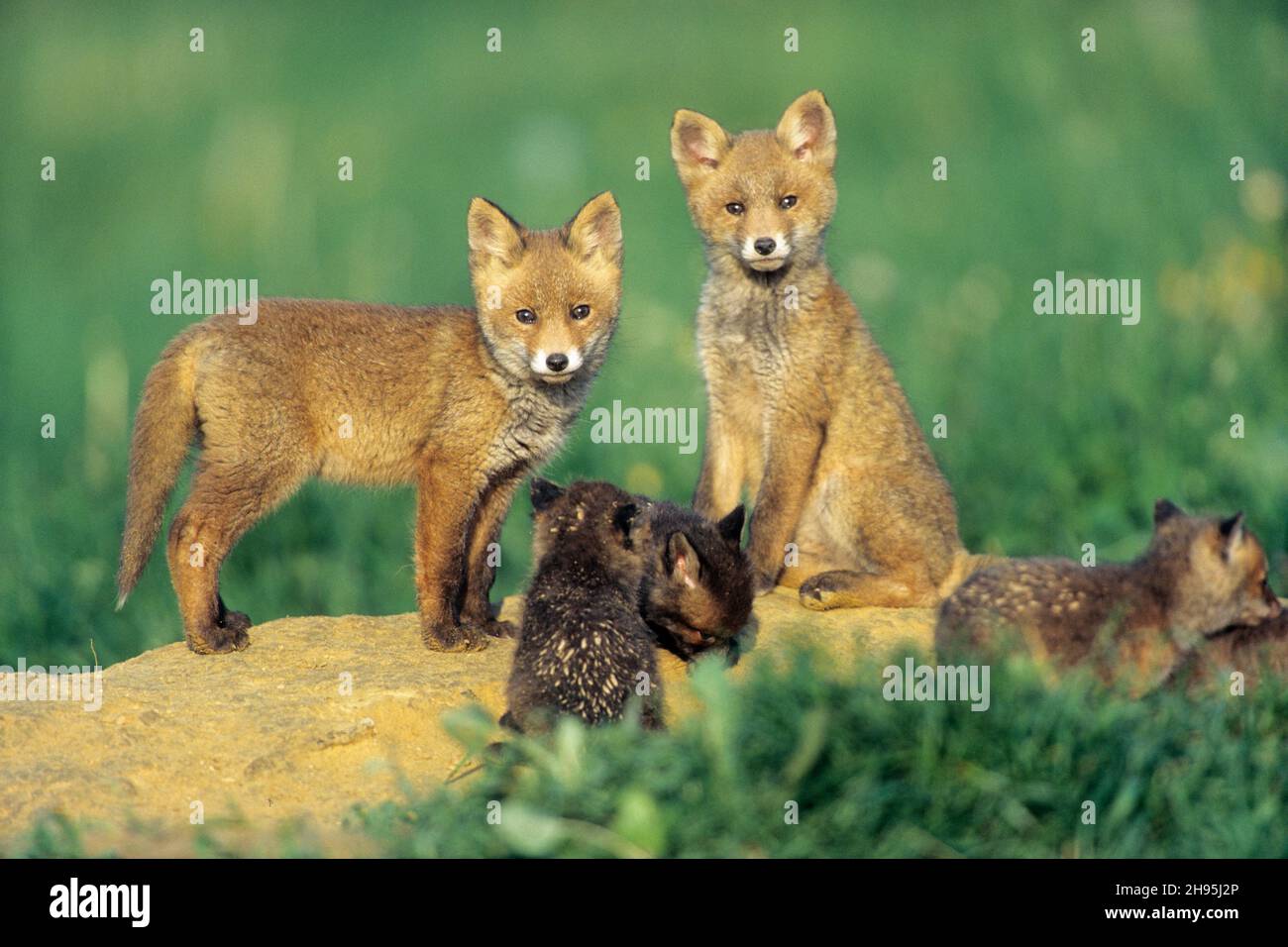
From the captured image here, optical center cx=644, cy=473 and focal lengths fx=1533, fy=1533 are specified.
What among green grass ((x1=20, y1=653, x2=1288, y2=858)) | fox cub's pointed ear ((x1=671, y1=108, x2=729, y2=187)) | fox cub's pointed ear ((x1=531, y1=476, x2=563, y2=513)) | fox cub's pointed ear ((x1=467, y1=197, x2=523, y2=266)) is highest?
fox cub's pointed ear ((x1=671, y1=108, x2=729, y2=187))

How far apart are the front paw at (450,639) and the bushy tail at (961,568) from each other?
7.01ft

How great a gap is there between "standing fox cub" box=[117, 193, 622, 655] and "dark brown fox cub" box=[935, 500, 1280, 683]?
6.95 ft

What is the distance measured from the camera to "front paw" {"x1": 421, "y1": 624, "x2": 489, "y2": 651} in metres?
6.33

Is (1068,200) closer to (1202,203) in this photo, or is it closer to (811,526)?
(1202,203)

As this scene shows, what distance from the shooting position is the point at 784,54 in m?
17.0

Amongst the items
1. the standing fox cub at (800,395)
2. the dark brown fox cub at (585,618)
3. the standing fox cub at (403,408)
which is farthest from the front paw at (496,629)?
the standing fox cub at (800,395)

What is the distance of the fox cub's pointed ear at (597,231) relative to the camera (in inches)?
267

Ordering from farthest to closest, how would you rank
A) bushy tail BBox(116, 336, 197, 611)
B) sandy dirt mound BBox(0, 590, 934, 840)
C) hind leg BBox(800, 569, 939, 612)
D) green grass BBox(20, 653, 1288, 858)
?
hind leg BBox(800, 569, 939, 612), bushy tail BBox(116, 336, 197, 611), sandy dirt mound BBox(0, 590, 934, 840), green grass BBox(20, 653, 1288, 858)

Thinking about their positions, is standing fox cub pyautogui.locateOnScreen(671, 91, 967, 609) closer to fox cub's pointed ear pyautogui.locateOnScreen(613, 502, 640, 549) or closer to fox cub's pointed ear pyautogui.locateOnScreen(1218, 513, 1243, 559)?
fox cub's pointed ear pyautogui.locateOnScreen(613, 502, 640, 549)

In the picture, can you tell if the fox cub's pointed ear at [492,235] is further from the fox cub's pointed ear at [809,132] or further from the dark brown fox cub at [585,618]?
the fox cub's pointed ear at [809,132]

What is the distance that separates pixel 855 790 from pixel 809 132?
154 inches

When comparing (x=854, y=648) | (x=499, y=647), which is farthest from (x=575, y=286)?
(x=854, y=648)

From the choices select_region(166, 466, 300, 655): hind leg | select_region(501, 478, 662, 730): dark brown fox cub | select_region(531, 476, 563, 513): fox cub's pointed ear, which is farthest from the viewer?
select_region(166, 466, 300, 655): hind leg

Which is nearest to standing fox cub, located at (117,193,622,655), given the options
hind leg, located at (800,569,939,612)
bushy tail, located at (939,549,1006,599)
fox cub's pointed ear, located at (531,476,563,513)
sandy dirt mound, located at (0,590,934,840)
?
sandy dirt mound, located at (0,590,934,840)
